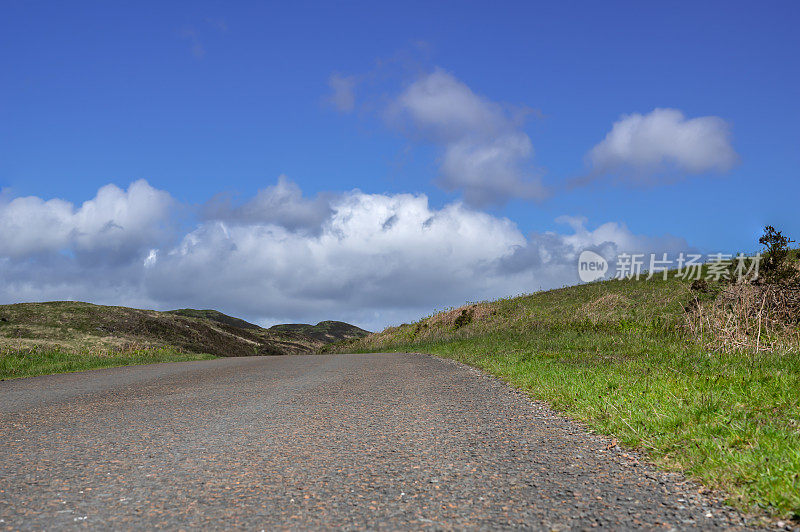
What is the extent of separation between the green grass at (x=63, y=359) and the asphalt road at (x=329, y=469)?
948cm

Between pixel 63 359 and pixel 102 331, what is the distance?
12.1m

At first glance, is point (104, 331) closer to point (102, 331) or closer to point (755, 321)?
point (102, 331)

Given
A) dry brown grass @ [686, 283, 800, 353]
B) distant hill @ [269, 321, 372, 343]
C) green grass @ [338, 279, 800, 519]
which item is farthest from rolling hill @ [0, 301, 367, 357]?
distant hill @ [269, 321, 372, 343]

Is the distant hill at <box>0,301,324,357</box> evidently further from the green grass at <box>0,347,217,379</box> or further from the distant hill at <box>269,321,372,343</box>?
the distant hill at <box>269,321,372,343</box>

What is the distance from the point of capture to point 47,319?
1281 inches

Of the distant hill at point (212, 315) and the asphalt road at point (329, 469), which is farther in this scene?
the distant hill at point (212, 315)

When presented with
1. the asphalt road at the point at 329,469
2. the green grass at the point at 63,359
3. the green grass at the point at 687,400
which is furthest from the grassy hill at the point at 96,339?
the green grass at the point at 687,400

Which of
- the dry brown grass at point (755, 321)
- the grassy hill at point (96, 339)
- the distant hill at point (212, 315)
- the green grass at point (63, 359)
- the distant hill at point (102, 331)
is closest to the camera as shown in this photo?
the dry brown grass at point (755, 321)

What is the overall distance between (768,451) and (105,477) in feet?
18.6

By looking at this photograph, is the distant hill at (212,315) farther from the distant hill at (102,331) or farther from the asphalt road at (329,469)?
the asphalt road at (329,469)

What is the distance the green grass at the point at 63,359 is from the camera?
668 inches

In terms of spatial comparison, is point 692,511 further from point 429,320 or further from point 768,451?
point 429,320

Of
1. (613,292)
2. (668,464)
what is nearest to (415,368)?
(668,464)

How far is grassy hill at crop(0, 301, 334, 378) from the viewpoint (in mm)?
19859
